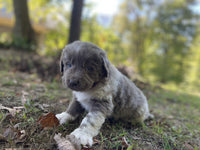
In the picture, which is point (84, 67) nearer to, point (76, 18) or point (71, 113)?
point (71, 113)

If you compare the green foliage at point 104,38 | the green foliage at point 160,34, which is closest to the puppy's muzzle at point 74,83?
the green foliage at point 104,38

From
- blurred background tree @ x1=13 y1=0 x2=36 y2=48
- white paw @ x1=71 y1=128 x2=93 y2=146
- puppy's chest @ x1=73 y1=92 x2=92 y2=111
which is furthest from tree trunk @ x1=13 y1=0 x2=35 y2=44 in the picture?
white paw @ x1=71 y1=128 x2=93 y2=146

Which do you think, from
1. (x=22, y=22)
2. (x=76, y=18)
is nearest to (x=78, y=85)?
(x=76, y=18)

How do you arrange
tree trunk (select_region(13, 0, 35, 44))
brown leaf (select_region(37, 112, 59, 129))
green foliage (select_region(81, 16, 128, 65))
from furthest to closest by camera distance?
green foliage (select_region(81, 16, 128, 65)) < tree trunk (select_region(13, 0, 35, 44)) < brown leaf (select_region(37, 112, 59, 129))

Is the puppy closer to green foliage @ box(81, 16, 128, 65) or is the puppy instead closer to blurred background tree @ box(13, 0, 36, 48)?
green foliage @ box(81, 16, 128, 65)

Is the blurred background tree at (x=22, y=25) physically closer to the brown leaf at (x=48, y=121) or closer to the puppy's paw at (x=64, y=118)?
the puppy's paw at (x=64, y=118)

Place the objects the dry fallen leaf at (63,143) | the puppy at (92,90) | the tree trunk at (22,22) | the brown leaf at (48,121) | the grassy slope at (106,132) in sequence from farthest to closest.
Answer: the tree trunk at (22,22), the puppy at (92,90), the brown leaf at (48,121), the grassy slope at (106,132), the dry fallen leaf at (63,143)

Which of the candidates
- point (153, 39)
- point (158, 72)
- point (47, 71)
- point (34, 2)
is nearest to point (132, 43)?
point (153, 39)
